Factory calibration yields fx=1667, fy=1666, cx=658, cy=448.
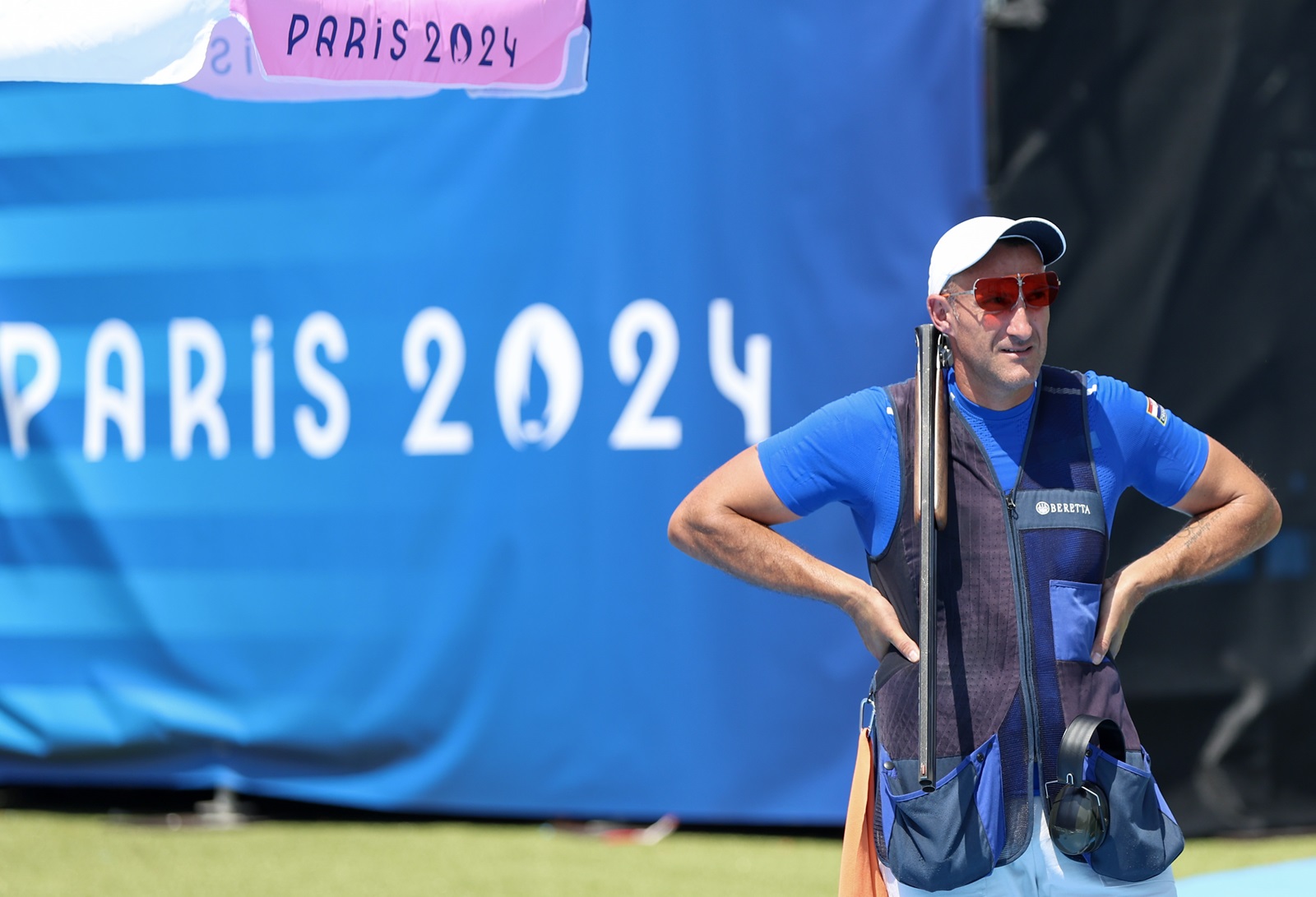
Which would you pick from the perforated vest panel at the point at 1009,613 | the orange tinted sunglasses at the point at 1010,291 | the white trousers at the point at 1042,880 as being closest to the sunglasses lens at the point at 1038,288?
the orange tinted sunglasses at the point at 1010,291

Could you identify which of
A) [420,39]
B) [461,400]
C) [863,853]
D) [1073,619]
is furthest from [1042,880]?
[461,400]

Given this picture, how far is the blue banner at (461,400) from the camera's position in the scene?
5.57 meters

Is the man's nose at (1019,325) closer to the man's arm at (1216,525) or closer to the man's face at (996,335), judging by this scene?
the man's face at (996,335)

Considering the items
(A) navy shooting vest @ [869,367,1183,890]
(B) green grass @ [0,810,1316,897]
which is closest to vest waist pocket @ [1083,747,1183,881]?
(A) navy shooting vest @ [869,367,1183,890]

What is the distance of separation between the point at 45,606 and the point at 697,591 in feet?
8.68

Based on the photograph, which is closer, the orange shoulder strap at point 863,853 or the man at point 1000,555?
the man at point 1000,555

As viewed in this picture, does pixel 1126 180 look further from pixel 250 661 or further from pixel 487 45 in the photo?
pixel 250 661

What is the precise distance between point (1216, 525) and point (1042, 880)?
694 millimetres

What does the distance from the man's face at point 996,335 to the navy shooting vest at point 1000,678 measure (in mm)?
83

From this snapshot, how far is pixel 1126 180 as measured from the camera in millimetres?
5496

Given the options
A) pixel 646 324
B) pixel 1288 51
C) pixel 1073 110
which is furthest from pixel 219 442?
pixel 1288 51

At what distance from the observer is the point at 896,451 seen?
2.71 m

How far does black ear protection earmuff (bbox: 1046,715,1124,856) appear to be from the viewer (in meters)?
2.51

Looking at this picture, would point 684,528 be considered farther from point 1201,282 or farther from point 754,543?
point 1201,282
